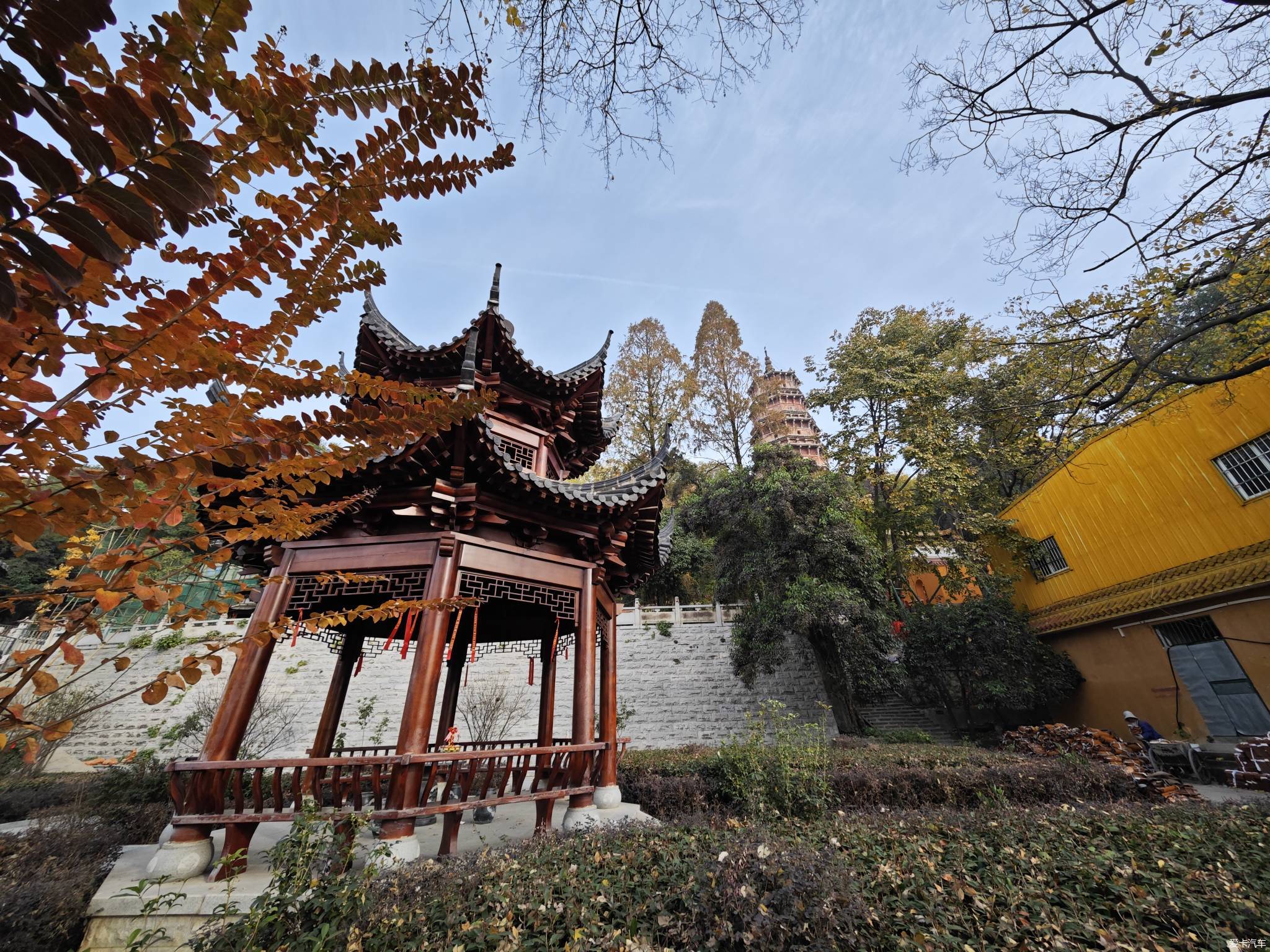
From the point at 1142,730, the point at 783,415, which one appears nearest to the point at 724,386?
the point at 783,415

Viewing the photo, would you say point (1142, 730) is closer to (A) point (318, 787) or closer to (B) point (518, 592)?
(B) point (518, 592)

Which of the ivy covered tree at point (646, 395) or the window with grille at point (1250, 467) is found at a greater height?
the ivy covered tree at point (646, 395)

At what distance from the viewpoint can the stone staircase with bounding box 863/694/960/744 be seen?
15.5m

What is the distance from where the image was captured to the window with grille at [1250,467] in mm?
10789

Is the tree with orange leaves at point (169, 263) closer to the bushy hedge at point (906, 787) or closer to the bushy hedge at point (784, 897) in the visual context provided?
the bushy hedge at point (784, 897)

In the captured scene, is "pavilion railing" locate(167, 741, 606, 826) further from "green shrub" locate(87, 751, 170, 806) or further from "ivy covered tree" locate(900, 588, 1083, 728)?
"ivy covered tree" locate(900, 588, 1083, 728)

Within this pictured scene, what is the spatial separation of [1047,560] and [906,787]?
12.3 metres

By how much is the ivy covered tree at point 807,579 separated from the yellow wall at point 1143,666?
15.3ft

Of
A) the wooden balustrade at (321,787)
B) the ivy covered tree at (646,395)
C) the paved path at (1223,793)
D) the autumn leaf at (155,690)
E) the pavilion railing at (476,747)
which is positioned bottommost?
the paved path at (1223,793)

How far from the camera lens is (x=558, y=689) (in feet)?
50.4

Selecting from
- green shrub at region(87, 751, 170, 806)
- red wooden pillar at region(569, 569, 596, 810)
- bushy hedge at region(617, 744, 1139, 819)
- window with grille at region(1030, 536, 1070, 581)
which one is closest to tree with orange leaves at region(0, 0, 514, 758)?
red wooden pillar at region(569, 569, 596, 810)

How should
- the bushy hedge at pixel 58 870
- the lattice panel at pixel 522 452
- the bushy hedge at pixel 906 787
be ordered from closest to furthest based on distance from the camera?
1. the bushy hedge at pixel 58 870
2. the bushy hedge at pixel 906 787
3. the lattice panel at pixel 522 452

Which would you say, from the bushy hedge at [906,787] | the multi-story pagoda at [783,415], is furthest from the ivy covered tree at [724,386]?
the bushy hedge at [906,787]

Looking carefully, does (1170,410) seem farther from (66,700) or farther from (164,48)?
(66,700)
